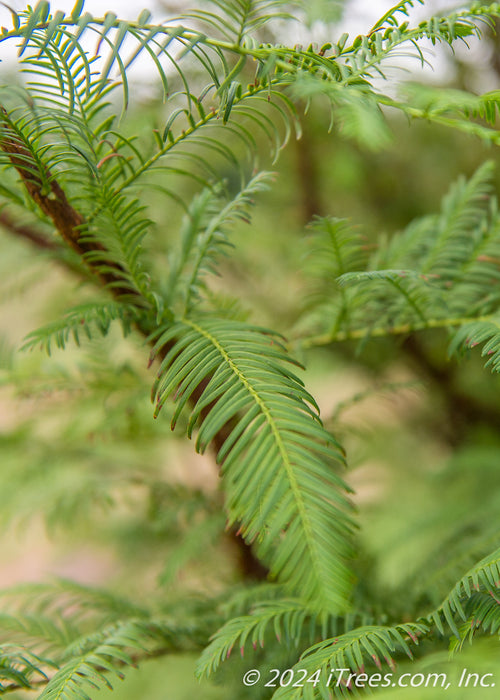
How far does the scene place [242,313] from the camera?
2.24ft

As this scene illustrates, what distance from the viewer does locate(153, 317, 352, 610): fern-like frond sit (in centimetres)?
32

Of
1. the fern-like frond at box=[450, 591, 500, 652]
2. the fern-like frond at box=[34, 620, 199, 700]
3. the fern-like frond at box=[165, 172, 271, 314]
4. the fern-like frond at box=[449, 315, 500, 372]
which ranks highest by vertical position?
the fern-like frond at box=[165, 172, 271, 314]

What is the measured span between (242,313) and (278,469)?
367 mm

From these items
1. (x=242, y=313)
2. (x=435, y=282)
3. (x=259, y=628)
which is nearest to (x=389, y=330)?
(x=435, y=282)

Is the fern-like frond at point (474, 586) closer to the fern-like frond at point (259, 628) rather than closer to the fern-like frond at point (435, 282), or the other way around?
the fern-like frond at point (259, 628)

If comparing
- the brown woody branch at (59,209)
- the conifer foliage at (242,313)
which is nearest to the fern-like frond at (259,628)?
the conifer foliage at (242,313)

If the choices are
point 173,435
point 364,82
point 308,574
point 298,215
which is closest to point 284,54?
point 364,82

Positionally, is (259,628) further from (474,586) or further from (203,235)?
(203,235)

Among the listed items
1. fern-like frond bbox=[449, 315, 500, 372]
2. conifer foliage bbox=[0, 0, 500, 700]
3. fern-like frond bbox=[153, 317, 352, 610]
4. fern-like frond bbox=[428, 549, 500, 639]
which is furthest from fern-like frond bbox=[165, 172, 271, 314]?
fern-like frond bbox=[428, 549, 500, 639]

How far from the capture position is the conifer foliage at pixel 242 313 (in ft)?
1.09

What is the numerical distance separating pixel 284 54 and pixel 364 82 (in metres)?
0.06

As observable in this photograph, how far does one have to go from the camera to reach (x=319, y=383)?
53.2 inches

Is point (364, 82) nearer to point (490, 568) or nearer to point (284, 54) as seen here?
point (284, 54)

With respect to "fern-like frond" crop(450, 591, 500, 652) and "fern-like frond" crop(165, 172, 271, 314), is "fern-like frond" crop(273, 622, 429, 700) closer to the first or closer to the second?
"fern-like frond" crop(450, 591, 500, 652)
